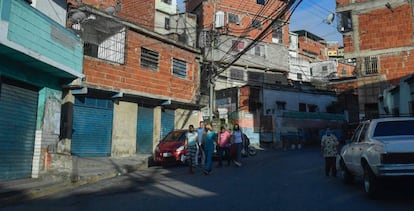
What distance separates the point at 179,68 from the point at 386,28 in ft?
47.7

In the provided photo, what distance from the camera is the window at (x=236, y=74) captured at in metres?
36.0

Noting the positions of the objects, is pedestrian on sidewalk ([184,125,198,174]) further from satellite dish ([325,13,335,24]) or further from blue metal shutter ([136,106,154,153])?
satellite dish ([325,13,335,24])

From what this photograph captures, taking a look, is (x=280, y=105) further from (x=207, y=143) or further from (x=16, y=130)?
(x=16, y=130)

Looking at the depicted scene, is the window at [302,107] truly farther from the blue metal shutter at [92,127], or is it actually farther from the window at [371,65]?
Answer: the blue metal shutter at [92,127]

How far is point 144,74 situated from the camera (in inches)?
800

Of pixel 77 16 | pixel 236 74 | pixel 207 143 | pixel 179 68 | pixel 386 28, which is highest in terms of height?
pixel 386 28

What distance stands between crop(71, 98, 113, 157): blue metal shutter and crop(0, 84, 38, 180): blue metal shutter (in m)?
5.14

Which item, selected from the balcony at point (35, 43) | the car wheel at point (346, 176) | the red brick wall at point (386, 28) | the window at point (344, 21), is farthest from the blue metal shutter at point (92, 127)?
the red brick wall at point (386, 28)

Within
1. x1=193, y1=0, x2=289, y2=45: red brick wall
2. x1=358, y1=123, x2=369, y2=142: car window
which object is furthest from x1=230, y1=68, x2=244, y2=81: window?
x1=358, y1=123, x2=369, y2=142: car window

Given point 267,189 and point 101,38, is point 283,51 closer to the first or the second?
point 101,38

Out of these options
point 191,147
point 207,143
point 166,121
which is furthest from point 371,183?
point 166,121

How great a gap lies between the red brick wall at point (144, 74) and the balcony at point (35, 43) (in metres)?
3.70

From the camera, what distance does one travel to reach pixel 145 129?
20.9 metres

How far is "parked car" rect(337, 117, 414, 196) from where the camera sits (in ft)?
22.5
